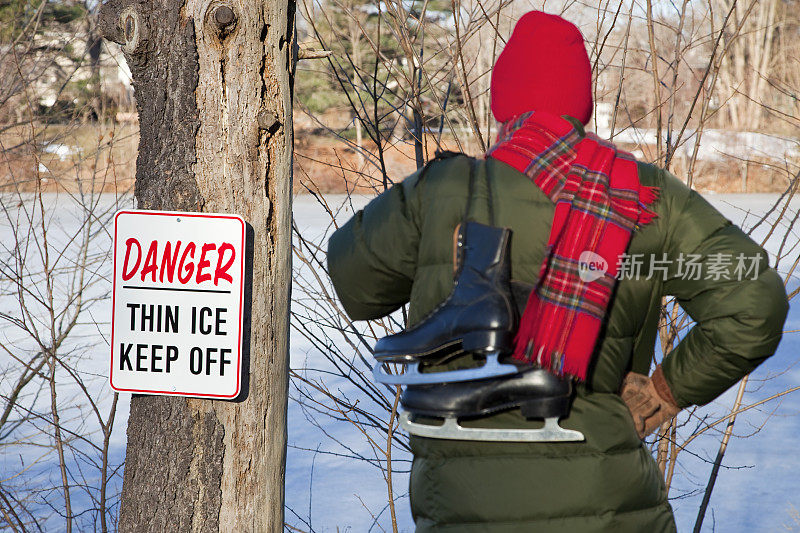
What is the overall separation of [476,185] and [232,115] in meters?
0.62

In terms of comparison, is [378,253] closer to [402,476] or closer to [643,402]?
[643,402]

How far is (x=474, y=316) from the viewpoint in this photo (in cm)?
155

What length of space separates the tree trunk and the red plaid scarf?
23.7 inches

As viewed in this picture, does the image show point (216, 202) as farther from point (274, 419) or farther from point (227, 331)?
point (274, 419)

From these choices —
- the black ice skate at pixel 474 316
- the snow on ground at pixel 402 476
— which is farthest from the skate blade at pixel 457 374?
the snow on ground at pixel 402 476

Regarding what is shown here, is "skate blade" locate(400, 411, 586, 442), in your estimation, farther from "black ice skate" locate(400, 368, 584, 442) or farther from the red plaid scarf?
the red plaid scarf

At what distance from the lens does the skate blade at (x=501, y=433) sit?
5.23 feet

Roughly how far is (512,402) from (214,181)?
86 centimetres

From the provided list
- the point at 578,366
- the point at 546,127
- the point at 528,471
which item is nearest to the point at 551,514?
the point at 528,471

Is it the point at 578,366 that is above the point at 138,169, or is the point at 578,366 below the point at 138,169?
below

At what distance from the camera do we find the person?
1617 millimetres

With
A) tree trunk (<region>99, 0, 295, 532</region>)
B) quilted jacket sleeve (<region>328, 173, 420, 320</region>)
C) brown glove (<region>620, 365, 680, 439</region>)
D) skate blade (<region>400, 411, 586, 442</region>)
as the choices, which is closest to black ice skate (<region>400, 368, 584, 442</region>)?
skate blade (<region>400, 411, 586, 442</region>)

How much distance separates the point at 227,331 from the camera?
1.86m

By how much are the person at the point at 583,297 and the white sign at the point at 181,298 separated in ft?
1.15
